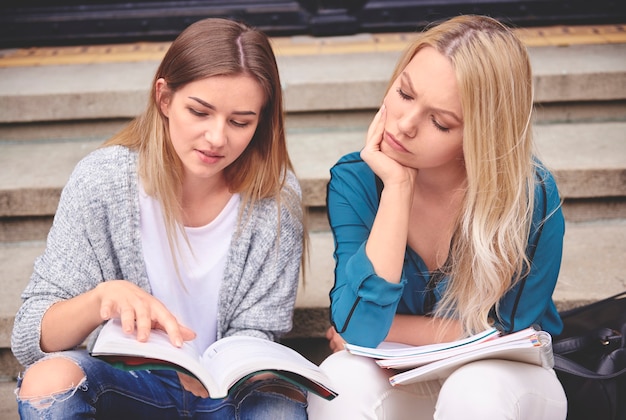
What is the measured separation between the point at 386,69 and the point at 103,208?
5.30ft

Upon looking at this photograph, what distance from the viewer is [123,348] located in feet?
4.73

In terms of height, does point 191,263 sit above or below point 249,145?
below

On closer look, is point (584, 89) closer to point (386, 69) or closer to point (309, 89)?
point (386, 69)

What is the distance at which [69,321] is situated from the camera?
1721 mm

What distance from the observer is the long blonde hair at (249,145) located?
180 centimetres

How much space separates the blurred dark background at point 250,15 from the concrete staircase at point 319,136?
0.43ft

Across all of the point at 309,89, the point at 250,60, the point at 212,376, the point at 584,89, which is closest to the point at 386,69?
the point at 309,89

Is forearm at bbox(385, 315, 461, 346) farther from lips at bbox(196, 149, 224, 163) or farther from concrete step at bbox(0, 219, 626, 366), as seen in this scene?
lips at bbox(196, 149, 224, 163)

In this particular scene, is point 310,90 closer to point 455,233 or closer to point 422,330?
point 455,233

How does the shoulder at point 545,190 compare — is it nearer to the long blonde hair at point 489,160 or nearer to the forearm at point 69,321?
the long blonde hair at point 489,160

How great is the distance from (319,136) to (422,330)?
1321mm

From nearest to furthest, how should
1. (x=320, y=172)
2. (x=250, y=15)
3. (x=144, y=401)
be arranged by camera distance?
(x=144, y=401) < (x=320, y=172) < (x=250, y=15)

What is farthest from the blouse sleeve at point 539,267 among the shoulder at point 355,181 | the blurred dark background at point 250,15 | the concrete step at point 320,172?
the blurred dark background at point 250,15

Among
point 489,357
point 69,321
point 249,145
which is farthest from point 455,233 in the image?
point 69,321
